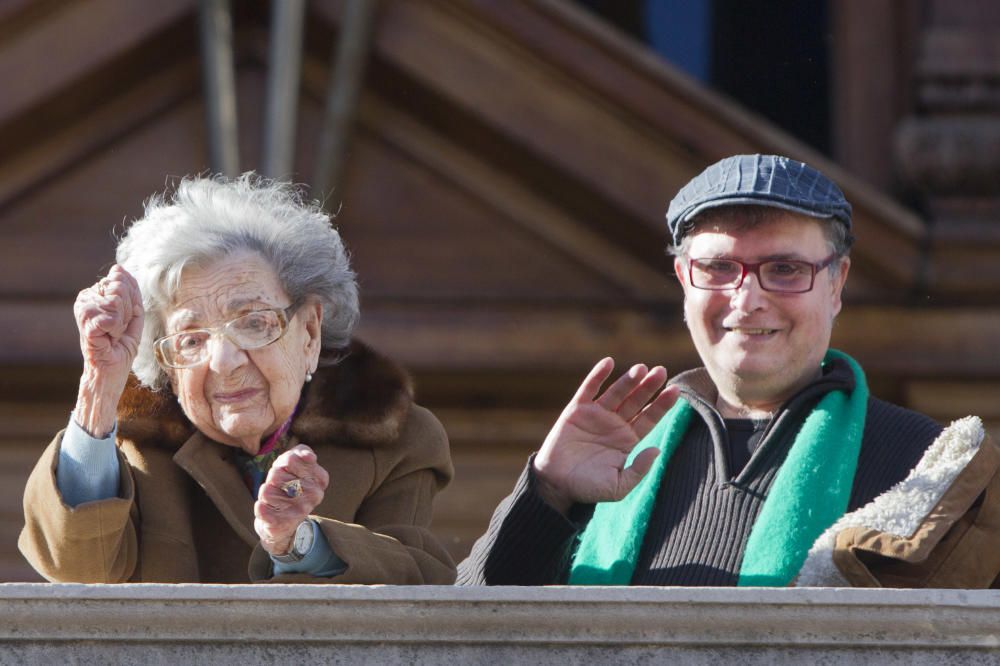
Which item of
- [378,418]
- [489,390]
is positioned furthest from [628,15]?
[378,418]

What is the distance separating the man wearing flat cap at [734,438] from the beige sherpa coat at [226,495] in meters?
0.17

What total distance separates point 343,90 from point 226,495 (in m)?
2.91

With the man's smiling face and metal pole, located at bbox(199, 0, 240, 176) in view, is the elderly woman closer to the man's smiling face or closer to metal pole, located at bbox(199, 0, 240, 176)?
the man's smiling face

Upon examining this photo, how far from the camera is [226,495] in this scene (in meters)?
3.21

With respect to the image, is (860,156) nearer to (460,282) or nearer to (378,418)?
(460,282)

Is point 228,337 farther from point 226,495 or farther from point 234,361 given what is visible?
point 226,495

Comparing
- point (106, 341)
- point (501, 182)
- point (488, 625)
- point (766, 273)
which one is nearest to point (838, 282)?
point (766, 273)

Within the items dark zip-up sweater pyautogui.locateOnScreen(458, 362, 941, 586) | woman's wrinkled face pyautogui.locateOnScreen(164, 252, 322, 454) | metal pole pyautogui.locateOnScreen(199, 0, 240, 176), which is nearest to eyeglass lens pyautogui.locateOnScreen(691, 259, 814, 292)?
dark zip-up sweater pyautogui.locateOnScreen(458, 362, 941, 586)

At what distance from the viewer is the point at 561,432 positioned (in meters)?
3.18

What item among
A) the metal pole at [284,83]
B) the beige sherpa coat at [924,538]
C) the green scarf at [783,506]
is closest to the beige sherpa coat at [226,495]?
the green scarf at [783,506]

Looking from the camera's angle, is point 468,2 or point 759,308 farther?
point 468,2

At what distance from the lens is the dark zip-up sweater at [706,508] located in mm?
3123

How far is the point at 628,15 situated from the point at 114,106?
1626mm

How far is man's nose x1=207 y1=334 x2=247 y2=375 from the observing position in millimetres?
3150
